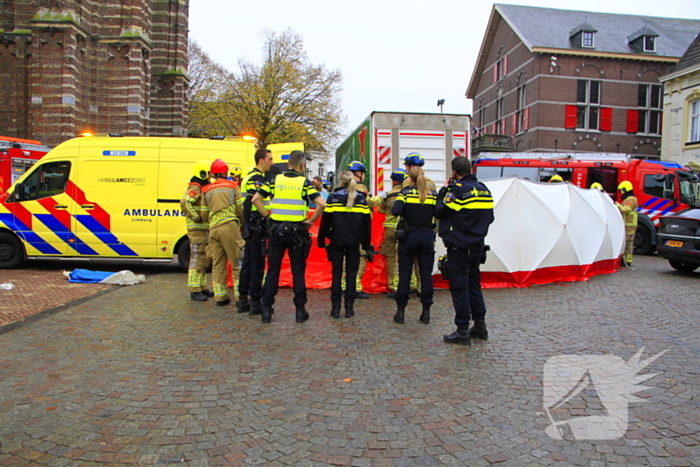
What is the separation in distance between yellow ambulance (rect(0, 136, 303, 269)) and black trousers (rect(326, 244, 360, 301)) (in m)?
4.01

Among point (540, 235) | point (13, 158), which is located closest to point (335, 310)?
point (540, 235)

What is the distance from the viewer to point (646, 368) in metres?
4.48

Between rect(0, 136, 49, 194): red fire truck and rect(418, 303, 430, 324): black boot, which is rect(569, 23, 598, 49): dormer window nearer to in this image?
rect(0, 136, 49, 194): red fire truck


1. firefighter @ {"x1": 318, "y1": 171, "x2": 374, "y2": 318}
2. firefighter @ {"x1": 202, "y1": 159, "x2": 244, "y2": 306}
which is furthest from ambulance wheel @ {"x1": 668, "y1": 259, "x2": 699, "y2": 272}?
firefighter @ {"x1": 202, "y1": 159, "x2": 244, "y2": 306}

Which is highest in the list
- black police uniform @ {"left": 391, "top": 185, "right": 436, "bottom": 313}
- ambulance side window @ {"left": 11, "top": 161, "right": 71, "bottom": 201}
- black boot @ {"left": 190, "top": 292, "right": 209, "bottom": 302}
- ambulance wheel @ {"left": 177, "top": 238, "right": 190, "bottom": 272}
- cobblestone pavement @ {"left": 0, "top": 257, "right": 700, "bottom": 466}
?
ambulance side window @ {"left": 11, "top": 161, "right": 71, "bottom": 201}

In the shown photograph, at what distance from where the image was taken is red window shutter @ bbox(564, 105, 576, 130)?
3078cm

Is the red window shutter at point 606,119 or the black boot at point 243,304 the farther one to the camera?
the red window shutter at point 606,119

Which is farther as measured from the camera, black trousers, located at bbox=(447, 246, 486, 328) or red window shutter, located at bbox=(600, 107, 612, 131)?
red window shutter, located at bbox=(600, 107, 612, 131)

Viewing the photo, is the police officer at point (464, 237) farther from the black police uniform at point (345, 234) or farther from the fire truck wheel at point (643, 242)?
the fire truck wheel at point (643, 242)

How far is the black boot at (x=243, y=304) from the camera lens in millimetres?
6353

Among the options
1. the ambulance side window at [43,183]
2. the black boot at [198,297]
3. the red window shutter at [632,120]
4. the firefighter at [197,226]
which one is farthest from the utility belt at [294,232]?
the red window shutter at [632,120]

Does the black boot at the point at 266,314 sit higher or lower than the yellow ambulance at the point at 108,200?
lower

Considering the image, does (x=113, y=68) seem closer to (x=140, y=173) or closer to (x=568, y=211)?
(x=140, y=173)

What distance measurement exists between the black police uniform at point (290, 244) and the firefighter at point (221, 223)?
0.83 metres
